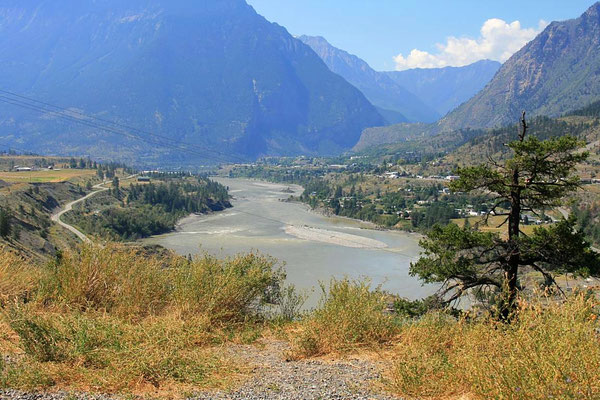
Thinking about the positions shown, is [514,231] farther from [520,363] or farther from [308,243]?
[308,243]

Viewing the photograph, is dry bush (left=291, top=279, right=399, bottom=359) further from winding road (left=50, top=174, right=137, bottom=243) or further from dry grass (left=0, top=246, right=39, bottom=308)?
winding road (left=50, top=174, right=137, bottom=243)

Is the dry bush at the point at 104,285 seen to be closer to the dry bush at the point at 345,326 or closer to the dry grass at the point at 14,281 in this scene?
the dry grass at the point at 14,281

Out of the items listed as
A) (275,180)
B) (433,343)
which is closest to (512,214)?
(433,343)

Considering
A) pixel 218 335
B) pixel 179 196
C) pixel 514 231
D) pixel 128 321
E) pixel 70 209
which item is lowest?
pixel 70 209

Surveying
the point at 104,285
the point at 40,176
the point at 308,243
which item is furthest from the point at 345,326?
the point at 40,176

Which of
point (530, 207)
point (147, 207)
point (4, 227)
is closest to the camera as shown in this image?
point (530, 207)

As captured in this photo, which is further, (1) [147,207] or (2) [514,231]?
(1) [147,207]

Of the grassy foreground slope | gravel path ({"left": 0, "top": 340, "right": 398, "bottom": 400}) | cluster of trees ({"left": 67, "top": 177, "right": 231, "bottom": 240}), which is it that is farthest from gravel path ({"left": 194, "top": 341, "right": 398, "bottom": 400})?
cluster of trees ({"left": 67, "top": 177, "right": 231, "bottom": 240})
